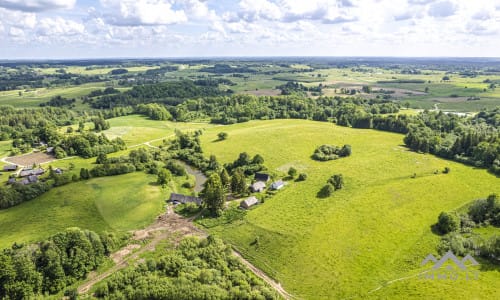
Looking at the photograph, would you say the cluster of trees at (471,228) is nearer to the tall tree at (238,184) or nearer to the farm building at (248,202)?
the farm building at (248,202)

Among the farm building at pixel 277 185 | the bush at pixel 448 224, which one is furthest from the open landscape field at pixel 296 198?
the farm building at pixel 277 185

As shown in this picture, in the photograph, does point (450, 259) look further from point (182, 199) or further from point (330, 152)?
point (330, 152)

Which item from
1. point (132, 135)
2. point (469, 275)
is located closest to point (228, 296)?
point (469, 275)

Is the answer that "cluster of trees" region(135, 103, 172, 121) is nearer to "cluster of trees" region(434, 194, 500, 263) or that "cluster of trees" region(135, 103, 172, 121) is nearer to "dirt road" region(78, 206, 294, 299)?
"dirt road" region(78, 206, 294, 299)

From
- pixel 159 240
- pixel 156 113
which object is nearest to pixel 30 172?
pixel 159 240

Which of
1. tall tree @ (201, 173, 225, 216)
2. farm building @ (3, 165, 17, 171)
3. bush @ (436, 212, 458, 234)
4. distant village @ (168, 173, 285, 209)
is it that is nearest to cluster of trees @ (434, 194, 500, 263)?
bush @ (436, 212, 458, 234)
